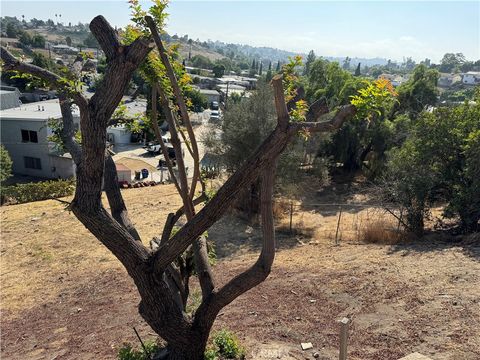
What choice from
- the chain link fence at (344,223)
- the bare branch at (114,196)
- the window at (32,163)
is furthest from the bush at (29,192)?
the bare branch at (114,196)

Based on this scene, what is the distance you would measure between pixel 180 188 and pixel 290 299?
386 cm

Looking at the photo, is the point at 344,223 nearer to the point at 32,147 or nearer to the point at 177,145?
the point at 177,145

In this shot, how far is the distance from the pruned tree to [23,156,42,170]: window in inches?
892

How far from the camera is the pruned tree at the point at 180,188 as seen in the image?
4234 mm

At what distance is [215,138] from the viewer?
18.7m

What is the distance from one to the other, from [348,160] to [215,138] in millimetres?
9189

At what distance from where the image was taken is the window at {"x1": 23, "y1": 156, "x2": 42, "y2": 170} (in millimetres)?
25984

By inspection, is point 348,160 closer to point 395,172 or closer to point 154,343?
point 395,172

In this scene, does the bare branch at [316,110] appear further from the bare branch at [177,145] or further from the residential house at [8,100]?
the residential house at [8,100]

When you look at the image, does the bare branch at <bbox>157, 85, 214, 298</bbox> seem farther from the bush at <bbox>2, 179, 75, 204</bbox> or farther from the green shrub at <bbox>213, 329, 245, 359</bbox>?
the bush at <bbox>2, 179, 75, 204</bbox>

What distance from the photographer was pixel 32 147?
2569cm

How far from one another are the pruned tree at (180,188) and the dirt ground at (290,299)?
158cm

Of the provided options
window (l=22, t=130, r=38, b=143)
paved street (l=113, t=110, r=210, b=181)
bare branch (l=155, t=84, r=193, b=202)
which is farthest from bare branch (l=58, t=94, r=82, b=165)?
window (l=22, t=130, r=38, b=143)

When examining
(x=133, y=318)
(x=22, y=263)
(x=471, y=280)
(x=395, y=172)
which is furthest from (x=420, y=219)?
(x=22, y=263)
